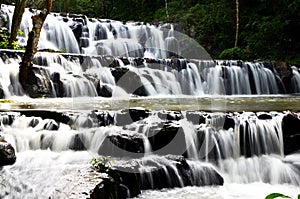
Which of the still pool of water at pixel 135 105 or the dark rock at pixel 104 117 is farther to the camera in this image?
the still pool of water at pixel 135 105

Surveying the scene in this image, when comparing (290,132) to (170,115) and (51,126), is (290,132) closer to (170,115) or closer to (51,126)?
(170,115)

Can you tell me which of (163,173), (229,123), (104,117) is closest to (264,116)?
(229,123)

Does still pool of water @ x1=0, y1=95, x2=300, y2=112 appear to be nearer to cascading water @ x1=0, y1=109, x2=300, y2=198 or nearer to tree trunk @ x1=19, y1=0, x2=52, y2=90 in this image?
tree trunk @ x1=19, y1=0, x2=52, y2=90

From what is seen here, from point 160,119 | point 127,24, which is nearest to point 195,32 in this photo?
point 127,24

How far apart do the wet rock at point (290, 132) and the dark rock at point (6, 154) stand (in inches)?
182

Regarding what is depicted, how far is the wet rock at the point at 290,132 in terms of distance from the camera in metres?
5.85

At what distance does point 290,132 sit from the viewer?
5859 millimetres

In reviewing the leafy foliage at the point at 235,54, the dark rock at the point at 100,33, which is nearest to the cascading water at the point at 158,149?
the dark rock at the point at 100,33

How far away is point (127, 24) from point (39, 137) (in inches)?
562

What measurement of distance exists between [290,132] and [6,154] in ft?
15.8

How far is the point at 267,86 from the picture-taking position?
503 inches

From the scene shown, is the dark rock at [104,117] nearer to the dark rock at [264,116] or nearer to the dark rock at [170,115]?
the dark rock at [170,115]

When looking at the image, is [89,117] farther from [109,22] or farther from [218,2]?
[218,2]

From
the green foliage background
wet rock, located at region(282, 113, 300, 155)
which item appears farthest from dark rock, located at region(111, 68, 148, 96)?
the green foliage background
